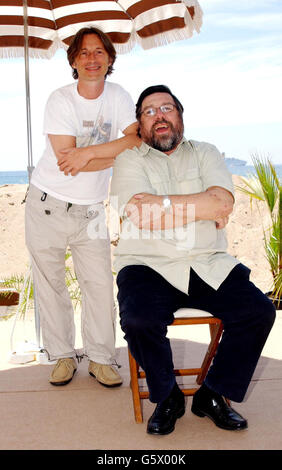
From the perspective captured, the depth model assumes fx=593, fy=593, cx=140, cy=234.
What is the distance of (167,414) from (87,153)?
1.42 m

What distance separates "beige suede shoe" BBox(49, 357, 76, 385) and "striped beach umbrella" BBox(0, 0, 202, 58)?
2.11m

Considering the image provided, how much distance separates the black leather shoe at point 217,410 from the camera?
2768 mm

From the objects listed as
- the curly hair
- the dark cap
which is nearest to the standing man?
the curly hair

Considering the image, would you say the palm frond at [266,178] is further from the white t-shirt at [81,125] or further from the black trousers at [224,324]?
the black trousers at [224,324]

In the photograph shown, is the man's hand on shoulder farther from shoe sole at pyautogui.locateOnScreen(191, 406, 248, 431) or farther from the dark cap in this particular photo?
shoe sole at pyautogui.locateOnScreen(191, 406, 248, 431)

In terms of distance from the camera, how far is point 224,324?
2855 millimetres

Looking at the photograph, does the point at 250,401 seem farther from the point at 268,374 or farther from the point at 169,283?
the point at 169,283

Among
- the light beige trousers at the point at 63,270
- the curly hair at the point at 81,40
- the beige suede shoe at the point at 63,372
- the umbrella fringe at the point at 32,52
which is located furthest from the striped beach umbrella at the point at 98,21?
the beige suede shoe at the point at 63,372

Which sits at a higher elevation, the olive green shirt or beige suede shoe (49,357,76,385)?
the olive green shirt

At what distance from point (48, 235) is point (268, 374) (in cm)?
157

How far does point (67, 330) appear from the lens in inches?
143

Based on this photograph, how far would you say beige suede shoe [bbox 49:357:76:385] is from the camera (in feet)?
11.4

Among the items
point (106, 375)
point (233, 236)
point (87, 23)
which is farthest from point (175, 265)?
point (233, 236)

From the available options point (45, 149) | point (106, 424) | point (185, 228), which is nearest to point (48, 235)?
point (45, 149)
